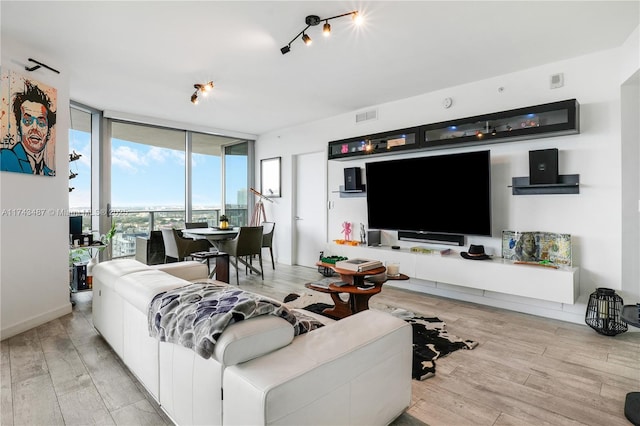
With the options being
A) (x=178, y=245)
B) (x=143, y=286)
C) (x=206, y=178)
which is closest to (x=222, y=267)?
(x=178, y=245)

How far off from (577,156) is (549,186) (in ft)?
1.19

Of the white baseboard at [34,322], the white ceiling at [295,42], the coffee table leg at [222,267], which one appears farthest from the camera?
the coffee table leg at [222,267]

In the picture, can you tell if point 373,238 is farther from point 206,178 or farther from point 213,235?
point 206,178

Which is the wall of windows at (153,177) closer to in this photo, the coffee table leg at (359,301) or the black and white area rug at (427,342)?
the black and white area rug at (427,342)

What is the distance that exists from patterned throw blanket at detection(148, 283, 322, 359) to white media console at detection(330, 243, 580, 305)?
247 cm

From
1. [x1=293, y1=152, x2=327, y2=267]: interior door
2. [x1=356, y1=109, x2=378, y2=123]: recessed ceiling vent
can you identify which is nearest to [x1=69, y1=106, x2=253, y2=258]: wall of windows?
[x1=293, y1=152, x2=327, y2=267]: interior door

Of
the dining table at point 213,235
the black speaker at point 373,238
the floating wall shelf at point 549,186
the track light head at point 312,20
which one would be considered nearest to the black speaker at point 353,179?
the black speaker at point 373,238

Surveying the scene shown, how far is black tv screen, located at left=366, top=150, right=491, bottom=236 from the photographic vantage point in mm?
3697

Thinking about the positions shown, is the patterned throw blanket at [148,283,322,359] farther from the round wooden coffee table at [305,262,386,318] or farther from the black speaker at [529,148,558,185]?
the black speaker at [529,148,558,185]

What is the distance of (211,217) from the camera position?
678 cm

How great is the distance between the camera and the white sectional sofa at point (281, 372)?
1.16 m

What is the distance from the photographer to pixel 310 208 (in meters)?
6.06

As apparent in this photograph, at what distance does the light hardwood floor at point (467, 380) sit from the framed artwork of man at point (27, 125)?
4.94ft

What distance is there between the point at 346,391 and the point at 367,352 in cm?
18
